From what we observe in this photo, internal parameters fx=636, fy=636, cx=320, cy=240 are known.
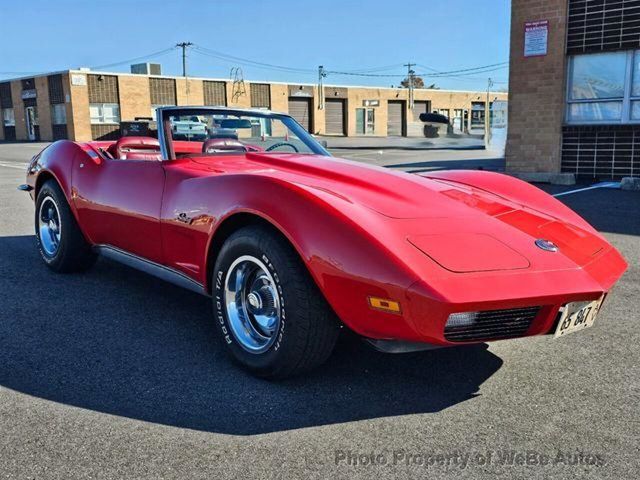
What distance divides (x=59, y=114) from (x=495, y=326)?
49.2 metres

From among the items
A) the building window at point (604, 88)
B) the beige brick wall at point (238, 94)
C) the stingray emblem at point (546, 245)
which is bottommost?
the stingray emblem at point (546, 245)

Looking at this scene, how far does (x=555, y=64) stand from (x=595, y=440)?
11.2 metres

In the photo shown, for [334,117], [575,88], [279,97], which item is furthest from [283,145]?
[334,117]

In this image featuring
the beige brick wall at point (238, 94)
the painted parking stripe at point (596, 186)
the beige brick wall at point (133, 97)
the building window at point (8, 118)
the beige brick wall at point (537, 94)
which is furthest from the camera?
the building window at point (8, 118)

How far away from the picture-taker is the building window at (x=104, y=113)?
4522 centimetres

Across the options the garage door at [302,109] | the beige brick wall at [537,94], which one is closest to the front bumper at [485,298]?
the beige brick wall at [537,94]

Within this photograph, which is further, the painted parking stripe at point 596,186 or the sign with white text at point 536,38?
the sign with white text at point 536,38

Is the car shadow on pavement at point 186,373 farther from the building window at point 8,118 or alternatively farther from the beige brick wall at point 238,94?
the building window at point 8,118

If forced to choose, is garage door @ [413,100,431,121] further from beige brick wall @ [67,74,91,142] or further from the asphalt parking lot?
the asphalt parking lot

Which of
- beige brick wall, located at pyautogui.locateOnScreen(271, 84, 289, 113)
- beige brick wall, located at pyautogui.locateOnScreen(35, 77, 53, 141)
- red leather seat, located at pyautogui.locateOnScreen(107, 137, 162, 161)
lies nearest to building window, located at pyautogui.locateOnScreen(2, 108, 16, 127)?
beige brick wall, located at pyautogui.locateOnScreen(35, 77, 53, 141)

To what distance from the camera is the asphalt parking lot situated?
7.38ft

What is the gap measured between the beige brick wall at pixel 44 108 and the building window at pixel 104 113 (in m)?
4.74

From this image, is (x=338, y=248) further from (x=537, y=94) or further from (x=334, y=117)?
(x=334, y=117)

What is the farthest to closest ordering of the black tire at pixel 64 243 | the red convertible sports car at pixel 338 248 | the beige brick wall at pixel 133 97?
1. the beige brick wall at pixel 133 97
2. the black tire at pixel 64 243
3. the red convertible sports car at pixel 338 248
